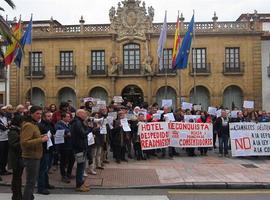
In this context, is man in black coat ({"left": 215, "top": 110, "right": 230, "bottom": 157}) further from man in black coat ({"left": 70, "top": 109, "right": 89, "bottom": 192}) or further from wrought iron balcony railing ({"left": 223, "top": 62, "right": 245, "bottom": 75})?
wrought iron balcony railing ({"left": 223, "top": 62, "right": 245, "bottom": 75})

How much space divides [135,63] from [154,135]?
87.1 ft

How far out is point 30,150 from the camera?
8.66 m

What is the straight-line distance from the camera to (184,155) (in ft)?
57.1

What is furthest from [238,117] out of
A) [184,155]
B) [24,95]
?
[24,95]

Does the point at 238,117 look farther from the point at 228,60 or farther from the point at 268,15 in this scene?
the point at 268,15

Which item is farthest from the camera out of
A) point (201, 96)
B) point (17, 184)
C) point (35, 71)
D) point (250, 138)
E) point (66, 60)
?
point (35, 71)

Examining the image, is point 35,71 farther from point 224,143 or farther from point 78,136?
point 78,136

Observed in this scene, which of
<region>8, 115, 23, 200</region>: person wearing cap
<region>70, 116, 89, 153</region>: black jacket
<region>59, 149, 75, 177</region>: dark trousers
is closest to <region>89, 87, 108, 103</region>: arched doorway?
<region>59, 149, 75, 177</region>: dark trousers

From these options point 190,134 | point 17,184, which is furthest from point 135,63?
point 17,184

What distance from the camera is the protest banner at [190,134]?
16953mm

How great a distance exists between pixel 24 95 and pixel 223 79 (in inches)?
719

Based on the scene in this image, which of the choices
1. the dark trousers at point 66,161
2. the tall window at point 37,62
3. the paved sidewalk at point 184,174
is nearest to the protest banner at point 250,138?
the paved sidewalk at point 184,174

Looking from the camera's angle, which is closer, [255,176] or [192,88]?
[255,176]

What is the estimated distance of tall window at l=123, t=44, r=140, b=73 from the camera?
139 ft
